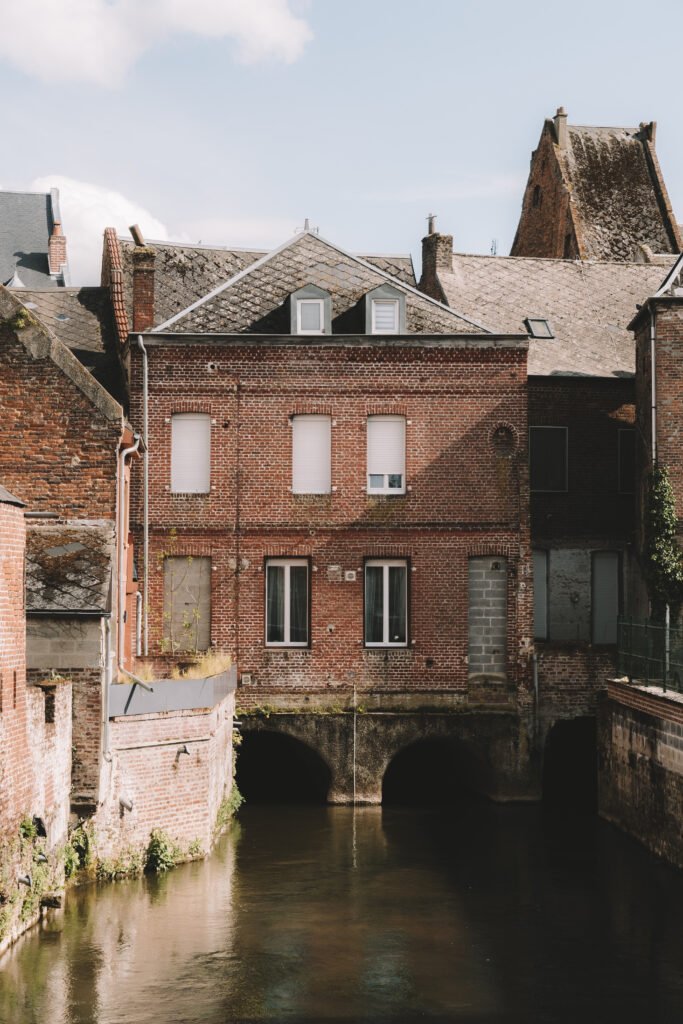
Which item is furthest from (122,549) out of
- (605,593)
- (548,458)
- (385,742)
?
(605,593)

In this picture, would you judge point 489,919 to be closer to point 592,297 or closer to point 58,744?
point 58,744

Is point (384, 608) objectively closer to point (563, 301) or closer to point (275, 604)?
point (275, 604)

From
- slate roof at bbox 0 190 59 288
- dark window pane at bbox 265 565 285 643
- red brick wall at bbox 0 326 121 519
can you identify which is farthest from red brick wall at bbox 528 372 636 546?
slate roof at bbox 0 190 59 288

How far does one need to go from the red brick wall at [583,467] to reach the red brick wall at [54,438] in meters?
10.7

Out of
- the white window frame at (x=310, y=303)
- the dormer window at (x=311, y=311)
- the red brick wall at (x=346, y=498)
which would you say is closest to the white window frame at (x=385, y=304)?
the red brick wall at (x=346, y=498)

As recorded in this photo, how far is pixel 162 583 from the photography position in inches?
946

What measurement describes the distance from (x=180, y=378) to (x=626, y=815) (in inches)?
431

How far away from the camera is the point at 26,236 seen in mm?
45281

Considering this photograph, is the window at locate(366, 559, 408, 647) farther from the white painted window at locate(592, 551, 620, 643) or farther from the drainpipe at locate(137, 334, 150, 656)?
the white painted window at locate(592, 551, 620, 643)

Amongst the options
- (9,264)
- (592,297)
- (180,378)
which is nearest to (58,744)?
(180,378)

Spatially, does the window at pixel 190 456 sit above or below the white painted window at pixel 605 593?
above

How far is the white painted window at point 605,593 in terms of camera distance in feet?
88.1

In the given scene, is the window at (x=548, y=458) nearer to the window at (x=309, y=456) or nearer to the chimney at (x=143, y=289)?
the window at (x=309, y=456)

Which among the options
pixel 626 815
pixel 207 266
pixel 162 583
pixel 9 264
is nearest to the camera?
pixel 626 815
